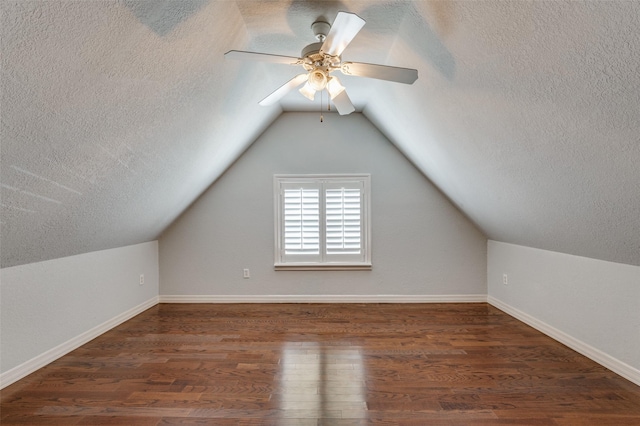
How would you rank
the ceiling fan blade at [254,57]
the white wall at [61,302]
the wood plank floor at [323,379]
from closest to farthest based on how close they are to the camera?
1. the ceiling fan blade at [254,57]
2. the wood plank floor at [323,379]
3. the white wall at [61,302]

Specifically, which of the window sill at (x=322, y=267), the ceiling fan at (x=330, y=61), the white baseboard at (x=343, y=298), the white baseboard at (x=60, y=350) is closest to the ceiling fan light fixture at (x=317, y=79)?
the ceiling fan at (x=330, y=61)

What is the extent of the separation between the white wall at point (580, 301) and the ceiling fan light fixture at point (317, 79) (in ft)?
8.61

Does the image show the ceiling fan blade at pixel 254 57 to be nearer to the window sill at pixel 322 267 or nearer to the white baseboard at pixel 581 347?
the window sill at pixel 322 267

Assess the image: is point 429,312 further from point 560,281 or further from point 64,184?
point 64,184

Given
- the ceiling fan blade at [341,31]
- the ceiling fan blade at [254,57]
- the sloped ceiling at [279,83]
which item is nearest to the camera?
the sloped ceiling at [279,83]

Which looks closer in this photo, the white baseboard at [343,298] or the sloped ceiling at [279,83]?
the sloped ceiling at [279,83]

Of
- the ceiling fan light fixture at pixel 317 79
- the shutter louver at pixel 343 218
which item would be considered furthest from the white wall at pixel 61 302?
the ceiling fan light fixture at pixel 317 79

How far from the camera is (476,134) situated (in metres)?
2.70

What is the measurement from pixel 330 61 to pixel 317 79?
0.17 metres

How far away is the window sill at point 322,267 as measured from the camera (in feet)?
15.2

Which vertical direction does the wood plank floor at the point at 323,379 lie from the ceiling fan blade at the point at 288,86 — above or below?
below

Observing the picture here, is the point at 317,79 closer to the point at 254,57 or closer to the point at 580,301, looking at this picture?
the point at 254,57

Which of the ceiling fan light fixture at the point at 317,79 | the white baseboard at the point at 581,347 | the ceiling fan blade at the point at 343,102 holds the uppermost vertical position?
the ceiling fan light fixture at the point at 317,79

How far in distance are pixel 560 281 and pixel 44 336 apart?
15.0 ft
